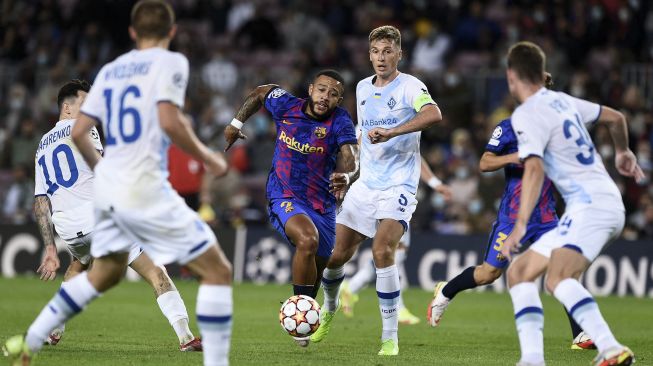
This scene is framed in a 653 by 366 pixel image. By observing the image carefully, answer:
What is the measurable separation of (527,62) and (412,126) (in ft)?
7.37

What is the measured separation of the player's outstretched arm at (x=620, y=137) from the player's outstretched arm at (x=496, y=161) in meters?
0.81

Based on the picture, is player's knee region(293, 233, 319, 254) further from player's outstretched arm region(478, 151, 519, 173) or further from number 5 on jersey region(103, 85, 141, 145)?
number 5 on jersey region(103, 85, 141, 145)

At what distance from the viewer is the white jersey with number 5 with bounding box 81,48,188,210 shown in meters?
6.85

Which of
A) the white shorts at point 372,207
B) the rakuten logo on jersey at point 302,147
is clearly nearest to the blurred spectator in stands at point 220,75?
the white shorts at point 372,207

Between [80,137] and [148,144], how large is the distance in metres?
0.53

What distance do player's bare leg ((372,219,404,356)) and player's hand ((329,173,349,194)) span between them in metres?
0.87

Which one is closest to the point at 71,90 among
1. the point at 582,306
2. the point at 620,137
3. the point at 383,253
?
the point at 383,253

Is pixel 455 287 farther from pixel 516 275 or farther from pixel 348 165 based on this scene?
pixel 516 275

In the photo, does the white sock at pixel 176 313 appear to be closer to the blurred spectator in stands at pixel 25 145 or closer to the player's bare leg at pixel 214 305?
the player's bare leg at pixel 214 305

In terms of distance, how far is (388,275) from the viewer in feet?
32.4

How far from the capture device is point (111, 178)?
6.93 m

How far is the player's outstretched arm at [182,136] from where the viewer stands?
671 centimetres

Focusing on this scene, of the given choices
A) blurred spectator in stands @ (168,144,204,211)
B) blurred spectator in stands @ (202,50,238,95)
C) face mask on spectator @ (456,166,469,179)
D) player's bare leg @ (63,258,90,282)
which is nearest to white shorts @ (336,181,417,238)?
player's bare leg @ (63,258,90,282)

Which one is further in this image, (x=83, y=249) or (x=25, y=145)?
(x=25, y=145)
